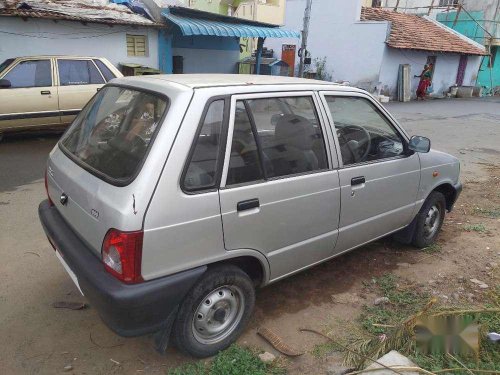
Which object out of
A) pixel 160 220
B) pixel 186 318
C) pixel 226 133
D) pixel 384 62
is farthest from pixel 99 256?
pixel 384 62

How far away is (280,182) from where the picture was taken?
2.58 metres

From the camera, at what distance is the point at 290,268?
9.46 feet

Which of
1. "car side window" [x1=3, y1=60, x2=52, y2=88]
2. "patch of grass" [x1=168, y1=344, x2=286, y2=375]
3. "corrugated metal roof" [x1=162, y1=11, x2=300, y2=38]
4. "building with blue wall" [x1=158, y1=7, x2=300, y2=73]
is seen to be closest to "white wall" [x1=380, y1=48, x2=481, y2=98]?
"building with blue wall" [x1=158, y1=7, x2=300, y2=73]

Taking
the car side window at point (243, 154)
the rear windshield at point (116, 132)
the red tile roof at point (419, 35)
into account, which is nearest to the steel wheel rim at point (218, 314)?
the car side window at point (243, 154)

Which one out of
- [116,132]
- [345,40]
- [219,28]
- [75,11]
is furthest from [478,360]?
[345,40]

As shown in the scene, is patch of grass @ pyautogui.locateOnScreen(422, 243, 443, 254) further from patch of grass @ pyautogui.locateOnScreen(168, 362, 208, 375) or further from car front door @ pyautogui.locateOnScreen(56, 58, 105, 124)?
car front door @ pyautogui.locateOnScreen(56, 58, 105, 124)

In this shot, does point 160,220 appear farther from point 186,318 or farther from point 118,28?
point 118,28

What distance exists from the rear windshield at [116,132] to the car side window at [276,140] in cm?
51

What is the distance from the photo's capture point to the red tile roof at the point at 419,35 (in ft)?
61.0

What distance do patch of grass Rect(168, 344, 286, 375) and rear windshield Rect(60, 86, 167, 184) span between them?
1225mm

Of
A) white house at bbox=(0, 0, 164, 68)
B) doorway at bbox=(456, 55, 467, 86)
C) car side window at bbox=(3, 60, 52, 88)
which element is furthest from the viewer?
doorway at bbox=(456, 55, 467, 86)

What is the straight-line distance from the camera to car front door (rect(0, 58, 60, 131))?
709 cm

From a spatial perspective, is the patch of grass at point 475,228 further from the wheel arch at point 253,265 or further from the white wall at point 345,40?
the white wall at point 345,40

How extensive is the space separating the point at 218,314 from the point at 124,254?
2.73 ft
